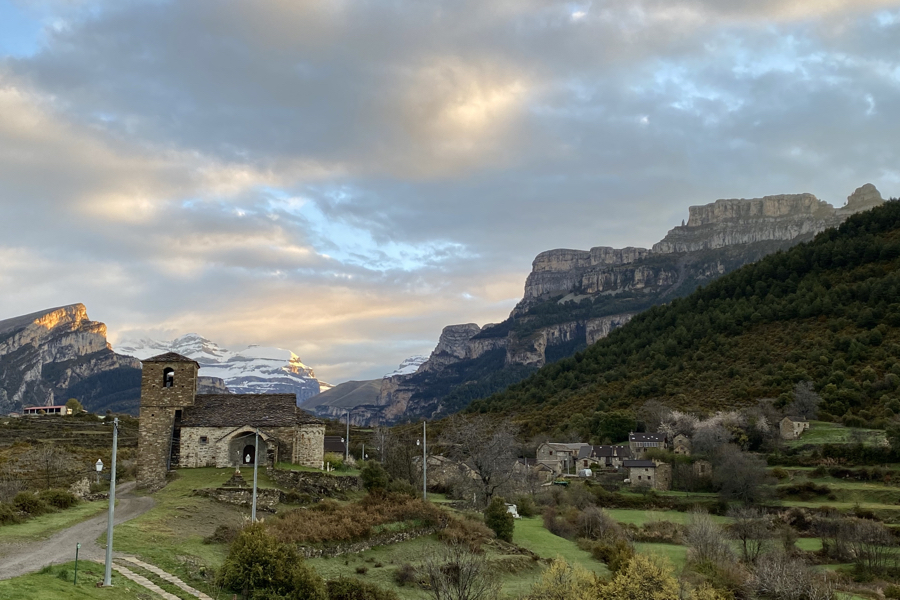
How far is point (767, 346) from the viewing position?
103 m

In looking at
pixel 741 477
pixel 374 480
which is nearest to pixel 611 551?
pixel 374 480

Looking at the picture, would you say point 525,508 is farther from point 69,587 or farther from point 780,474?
point 69,587

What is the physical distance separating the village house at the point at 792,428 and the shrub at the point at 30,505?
71187 mm

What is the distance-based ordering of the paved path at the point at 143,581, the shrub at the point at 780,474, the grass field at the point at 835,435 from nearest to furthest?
the paved path at the point at 143,581 → the shrub at the point at 780,474 → the grass field at the point at 835,435

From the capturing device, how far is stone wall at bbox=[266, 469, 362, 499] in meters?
44.0

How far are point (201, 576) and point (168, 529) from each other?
752 centimetres

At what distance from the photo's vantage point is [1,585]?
1884cm

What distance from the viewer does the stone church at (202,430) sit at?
49.3 metres

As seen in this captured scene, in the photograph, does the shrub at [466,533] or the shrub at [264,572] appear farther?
the shrub at [466,533]

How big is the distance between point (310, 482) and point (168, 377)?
16.0m

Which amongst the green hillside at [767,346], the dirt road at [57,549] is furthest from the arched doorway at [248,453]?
the green hillside at [767,346]

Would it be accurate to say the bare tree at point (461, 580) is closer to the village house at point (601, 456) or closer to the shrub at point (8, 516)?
the shrub at point (8, 516)

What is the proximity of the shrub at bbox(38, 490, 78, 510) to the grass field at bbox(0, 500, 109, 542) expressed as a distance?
35cm

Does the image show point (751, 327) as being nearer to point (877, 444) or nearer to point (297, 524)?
point (877, 444)
